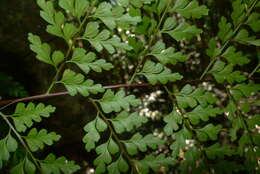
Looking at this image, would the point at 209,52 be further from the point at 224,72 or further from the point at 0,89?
the point at 0,89

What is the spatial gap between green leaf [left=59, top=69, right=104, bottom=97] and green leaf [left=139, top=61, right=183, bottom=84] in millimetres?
226

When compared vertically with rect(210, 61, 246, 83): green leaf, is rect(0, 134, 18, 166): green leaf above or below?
below

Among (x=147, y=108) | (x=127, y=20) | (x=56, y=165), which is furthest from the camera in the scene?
(x=147, y=108)

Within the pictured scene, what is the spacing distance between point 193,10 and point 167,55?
0.71 feet

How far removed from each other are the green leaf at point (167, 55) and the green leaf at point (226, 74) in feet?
0.61

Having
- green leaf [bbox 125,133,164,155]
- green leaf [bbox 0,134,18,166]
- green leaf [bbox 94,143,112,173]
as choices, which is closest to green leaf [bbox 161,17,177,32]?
green leaf [bbox 125,133,164,155]

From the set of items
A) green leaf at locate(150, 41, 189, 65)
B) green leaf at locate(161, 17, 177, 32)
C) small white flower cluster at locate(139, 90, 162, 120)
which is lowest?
small white flower cluster at locate(139, 90, 162, 120)

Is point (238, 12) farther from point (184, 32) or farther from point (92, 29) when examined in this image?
point (92, 29)

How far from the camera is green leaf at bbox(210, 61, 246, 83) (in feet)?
3.94

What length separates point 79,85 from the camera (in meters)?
1.16

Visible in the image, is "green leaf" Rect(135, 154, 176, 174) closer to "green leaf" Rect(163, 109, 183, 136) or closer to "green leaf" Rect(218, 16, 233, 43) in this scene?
"green leaf" Rect(163, 109, 183, 136)

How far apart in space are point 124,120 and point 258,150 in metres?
0.62

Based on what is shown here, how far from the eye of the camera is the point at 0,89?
1.81 meters

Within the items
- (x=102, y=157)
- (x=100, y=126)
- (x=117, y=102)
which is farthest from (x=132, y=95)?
(x=102, y=157)
